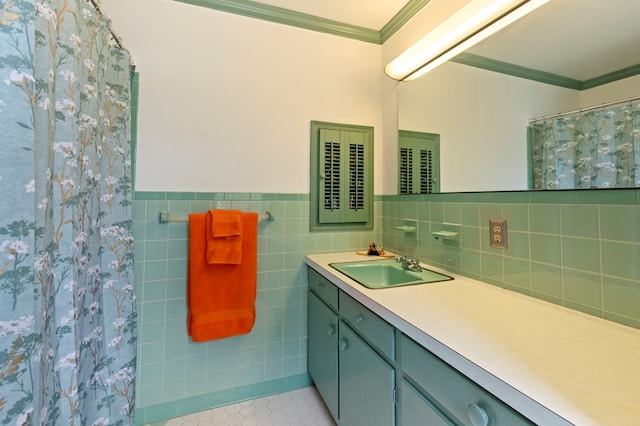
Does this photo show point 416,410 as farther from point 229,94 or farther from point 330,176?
point 229,94

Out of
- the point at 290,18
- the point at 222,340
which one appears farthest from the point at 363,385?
the point at 290,18

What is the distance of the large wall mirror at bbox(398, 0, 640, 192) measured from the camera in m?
0.86

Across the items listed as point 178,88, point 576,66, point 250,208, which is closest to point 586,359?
point 576,66

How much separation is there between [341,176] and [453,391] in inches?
54.2

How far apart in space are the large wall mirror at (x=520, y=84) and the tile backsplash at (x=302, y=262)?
0.51 ft

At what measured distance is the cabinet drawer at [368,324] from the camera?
93cm

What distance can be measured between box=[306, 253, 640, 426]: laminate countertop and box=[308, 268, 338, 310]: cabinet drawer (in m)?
0.29

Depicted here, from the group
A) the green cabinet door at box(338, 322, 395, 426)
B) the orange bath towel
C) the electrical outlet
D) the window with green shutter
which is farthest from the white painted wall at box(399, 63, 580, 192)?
the orange bath towel

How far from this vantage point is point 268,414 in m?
1.55

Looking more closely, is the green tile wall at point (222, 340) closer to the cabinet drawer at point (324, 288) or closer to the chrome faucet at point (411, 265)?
the cabinet drawer at point (324, 288)

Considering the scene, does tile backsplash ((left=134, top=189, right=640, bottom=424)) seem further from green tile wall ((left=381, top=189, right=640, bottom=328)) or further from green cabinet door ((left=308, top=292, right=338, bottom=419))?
green cabinet door ((left=308, top=292, right=338, bottom=419))

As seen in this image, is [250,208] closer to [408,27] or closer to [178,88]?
[178,88]

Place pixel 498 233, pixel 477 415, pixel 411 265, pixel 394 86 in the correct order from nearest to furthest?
pixel 477 415
pixel 498 233
pixel 411 265
pixel 394 86

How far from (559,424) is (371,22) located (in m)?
2.16
